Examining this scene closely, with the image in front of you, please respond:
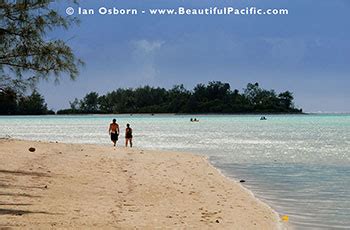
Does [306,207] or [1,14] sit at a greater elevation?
[1,14]

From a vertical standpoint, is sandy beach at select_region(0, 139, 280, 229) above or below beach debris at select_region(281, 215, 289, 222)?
above

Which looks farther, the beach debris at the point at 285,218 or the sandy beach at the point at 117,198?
the beach debris at the point at 285,218

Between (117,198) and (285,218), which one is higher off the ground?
(117,198)

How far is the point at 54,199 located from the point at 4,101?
574cm

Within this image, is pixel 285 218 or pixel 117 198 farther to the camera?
pixel 117 198

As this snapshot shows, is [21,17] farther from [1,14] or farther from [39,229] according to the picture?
[39,229]

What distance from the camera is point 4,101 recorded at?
18.2 meters

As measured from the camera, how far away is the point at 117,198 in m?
14.4

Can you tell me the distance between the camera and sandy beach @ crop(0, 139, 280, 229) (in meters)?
11.2

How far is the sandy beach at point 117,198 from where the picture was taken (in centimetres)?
1123

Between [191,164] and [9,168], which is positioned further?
[191,164]

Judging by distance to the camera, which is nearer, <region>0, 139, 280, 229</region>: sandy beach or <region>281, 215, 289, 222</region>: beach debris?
<region>0, 139, 280, 229</region>: sandy beach

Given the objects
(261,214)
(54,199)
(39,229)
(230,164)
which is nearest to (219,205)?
(261,214)

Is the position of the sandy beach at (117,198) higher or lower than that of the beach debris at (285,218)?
higher
